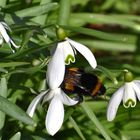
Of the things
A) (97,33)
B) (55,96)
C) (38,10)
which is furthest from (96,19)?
(55,96)

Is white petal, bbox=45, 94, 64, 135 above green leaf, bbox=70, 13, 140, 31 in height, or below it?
above

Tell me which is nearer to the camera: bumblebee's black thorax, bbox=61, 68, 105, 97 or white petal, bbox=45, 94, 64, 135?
white petal, bbox=45, 94, 64, 135

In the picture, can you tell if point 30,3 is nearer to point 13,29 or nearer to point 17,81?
point 17,81

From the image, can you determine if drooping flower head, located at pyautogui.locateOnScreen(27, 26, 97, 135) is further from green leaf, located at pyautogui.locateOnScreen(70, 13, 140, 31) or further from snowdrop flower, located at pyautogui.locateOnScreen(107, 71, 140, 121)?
green leaf, located at pyautogui.locateOnScreen(70, 13, 140, 31)

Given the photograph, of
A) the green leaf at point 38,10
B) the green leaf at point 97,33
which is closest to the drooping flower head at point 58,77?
the green leaf at point 97,33

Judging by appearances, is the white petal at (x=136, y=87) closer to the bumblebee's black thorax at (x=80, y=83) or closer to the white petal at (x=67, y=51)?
the bumblebee's black thorax at (x=80, y=83)

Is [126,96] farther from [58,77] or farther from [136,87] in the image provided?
[58,77]

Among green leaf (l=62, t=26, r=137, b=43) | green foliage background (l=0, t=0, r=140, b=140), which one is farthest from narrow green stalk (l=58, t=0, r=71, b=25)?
green leaf (l=62, t=26, r=137, b=43)
